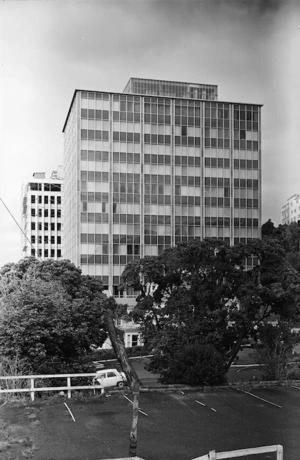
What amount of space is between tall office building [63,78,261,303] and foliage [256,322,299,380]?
47156 mm

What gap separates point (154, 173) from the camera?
73.4m

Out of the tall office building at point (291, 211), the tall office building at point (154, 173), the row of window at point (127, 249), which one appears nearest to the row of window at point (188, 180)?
the tall office building at point (154, 173)

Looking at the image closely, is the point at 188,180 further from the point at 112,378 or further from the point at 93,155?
the point at 112,378

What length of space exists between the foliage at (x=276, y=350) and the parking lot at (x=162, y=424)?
448 centimetres

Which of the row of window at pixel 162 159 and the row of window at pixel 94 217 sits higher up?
the row of window at pixel 162 159

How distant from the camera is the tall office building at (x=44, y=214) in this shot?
127 metres

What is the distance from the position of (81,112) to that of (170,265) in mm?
47563

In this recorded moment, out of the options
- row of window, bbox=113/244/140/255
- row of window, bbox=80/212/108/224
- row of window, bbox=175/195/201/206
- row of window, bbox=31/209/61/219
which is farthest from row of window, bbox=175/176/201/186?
row of window, bbox=31/209/61/219

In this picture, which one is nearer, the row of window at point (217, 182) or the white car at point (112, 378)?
the white car at point (112, 378)

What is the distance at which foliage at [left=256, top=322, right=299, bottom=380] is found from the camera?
2211cm

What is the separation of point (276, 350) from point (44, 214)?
109627 millimetres

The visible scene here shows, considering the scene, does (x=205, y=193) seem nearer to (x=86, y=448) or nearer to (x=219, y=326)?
(x=219, y=326)

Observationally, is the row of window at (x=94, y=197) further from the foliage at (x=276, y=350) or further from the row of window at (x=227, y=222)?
the foliage at (x=276, y=350)

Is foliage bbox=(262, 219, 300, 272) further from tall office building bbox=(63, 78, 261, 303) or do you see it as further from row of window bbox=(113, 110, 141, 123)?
row of window bbox=(113, 110, 141, 123)
